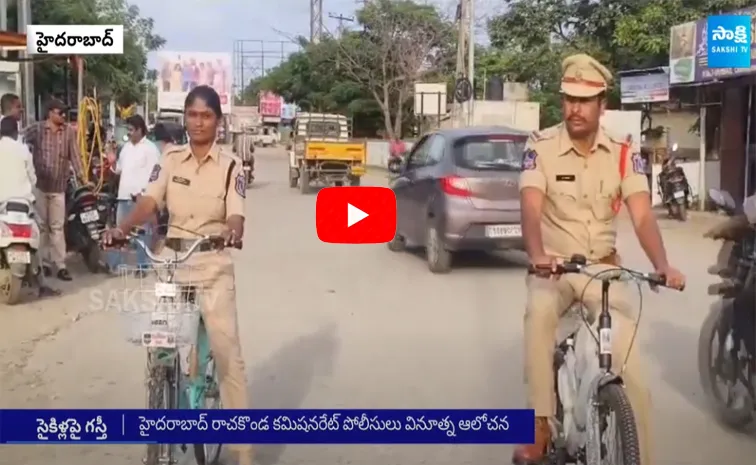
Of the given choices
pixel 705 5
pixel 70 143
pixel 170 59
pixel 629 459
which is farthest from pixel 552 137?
pixel 705 5

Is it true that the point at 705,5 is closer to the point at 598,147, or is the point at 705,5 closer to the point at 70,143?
the point at 70,143

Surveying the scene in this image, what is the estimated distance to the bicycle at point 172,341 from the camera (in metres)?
4.04

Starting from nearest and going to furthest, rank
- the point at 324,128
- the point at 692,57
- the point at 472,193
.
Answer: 1. the point at 472,193
2. the point at 692,57
3. the point at 324,128

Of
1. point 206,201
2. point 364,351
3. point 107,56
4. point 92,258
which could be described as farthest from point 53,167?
point 206,201

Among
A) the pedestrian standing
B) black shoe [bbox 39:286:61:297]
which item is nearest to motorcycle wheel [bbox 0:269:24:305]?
black shoe [bbox 39:286:61:297]

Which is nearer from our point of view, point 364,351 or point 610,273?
point 610,273

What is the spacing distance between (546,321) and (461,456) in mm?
1219

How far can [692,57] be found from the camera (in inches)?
653

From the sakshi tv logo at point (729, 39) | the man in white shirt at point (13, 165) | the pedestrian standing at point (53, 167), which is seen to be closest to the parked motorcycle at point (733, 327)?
the sakshi tv logo at point (729, 39)

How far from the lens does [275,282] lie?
10.6 meters

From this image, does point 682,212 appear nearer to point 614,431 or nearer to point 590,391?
point 590,391

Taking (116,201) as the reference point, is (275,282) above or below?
below

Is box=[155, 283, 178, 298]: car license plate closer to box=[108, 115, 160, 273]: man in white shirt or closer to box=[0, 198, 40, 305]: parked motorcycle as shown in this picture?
box=[0, 198, 40, 305]: parked motorcycle

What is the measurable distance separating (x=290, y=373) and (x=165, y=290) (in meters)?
2.78
